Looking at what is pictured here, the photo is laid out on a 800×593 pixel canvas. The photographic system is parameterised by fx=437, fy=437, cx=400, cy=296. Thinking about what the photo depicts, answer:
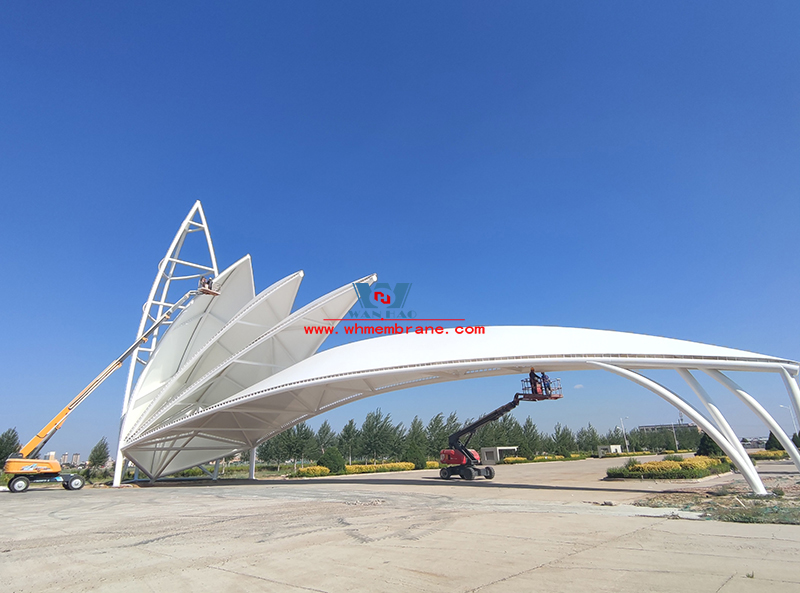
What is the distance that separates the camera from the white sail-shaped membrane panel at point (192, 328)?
26.3 meters

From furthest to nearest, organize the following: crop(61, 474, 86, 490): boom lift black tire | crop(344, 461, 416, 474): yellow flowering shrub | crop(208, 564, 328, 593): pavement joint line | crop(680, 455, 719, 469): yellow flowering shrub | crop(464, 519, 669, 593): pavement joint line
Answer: crop(344, 461, 416, 474): yellow flowering shrub, crop(61, 474, 86, 490): boom lift black tire, crop(680, 455, 719, 469): yellow flowering shrub, crop(464, 519, 669, 593): pavement joint line, crop(208, 564, 328, 593): pavement joint line

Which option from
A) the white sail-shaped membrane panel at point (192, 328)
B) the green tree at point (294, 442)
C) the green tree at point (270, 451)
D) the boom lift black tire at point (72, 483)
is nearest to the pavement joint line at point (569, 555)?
the white sail-shaped membrane panel at point (192, 328)

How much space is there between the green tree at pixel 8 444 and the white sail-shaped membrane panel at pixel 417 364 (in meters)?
19.0

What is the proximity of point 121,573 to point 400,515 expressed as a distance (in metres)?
6.56

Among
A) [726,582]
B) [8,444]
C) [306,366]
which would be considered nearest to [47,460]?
[306,366]

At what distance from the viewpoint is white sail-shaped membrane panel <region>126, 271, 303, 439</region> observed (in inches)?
977

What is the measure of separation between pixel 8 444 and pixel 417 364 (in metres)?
40.4

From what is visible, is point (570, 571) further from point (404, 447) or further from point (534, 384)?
point (404, 447)

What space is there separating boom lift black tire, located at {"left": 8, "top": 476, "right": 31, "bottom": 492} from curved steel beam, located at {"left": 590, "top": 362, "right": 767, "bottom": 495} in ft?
93.2

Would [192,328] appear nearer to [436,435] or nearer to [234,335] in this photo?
[234,335]

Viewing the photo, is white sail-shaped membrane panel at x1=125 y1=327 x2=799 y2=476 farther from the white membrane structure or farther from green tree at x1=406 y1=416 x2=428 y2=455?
green tree at x1=406 y1=416 x2=428 y2=455

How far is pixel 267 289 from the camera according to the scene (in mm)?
25797

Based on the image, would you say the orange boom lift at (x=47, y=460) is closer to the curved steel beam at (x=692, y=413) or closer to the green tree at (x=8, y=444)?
the green tree at (x=8, y=444)

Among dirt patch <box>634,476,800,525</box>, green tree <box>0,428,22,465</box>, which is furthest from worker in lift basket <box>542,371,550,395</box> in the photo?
green tree <box>0,428,22,465</box>
